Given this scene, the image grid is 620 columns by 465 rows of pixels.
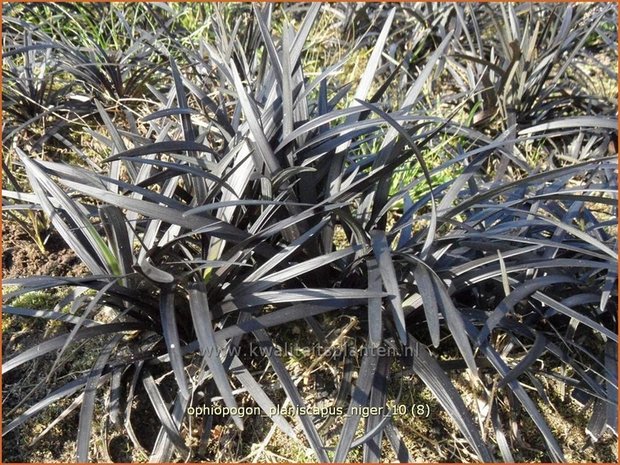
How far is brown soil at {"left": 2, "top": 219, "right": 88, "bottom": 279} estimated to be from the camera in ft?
7.74

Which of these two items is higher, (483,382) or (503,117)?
(503,117)

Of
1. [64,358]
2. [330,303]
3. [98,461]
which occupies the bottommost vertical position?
[98,461]

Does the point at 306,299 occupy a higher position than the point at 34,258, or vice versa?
the point at 306,299

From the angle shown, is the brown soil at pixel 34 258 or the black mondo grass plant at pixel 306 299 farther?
the brown soil at pixel 34 258

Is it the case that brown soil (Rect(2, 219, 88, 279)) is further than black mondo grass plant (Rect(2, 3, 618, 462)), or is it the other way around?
brown soil (Rect(2, 219, 88, 279))

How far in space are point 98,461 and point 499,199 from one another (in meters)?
1.74

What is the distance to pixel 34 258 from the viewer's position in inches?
94.7

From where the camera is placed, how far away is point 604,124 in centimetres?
245

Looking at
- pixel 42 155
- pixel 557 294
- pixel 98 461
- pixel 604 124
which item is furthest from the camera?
pixel 42 155

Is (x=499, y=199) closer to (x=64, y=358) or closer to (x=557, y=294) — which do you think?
(x=557, y=294)

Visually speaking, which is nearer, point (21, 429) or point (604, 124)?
point (21, 429)

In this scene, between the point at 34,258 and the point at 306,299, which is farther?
the point at 34,258

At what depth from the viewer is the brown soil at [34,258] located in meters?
2.36

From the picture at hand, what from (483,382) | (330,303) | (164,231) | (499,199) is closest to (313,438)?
(330,303)
